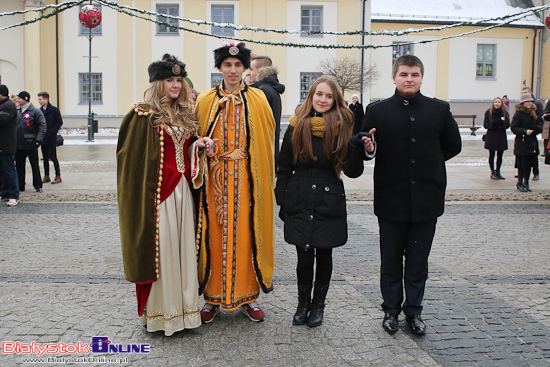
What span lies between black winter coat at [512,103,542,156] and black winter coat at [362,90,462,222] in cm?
739

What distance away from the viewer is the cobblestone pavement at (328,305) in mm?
3531

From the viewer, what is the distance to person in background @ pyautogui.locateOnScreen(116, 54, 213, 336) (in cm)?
367

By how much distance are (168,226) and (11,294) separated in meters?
1.84

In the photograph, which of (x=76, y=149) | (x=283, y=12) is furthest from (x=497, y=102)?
(x=283, y=12)

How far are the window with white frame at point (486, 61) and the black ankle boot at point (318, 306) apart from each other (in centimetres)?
3289

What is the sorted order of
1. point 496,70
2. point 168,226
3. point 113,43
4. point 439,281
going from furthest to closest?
point 496,70 → point 113,43 → point 439,281 → point 168,226

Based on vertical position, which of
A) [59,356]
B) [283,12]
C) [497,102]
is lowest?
[59,356]

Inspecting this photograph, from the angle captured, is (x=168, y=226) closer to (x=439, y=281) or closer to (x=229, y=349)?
(x=229, y=349)

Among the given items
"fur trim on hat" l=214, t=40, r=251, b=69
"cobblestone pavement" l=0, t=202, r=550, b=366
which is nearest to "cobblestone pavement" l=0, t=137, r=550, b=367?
"cobblestone pavement" l=0, t=202, r=550, b=366

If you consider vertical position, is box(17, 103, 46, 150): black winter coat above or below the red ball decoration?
below

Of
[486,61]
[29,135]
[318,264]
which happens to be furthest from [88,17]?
[486,61]

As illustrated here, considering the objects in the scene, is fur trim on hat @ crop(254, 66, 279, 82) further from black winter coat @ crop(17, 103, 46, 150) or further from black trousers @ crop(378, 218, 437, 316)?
black winter coat @ crop(17, 103, 46, 150)

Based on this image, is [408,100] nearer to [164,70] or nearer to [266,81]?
[164,70]

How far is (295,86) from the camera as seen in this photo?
3083 cm
